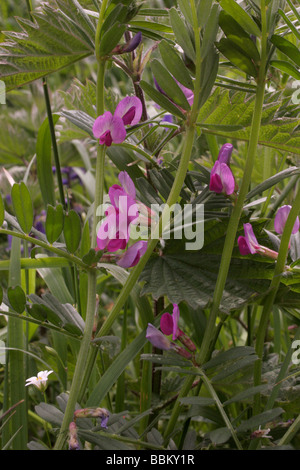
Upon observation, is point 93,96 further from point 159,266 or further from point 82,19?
point 159,266

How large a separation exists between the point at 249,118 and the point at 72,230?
0.85 ft

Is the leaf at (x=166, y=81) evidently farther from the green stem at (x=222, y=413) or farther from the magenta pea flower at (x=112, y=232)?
the green stem at (x=222, y=413)

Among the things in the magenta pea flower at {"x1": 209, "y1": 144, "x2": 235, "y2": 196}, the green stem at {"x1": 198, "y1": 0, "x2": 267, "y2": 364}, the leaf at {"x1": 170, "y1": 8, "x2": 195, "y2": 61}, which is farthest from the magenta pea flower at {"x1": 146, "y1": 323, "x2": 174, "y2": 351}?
the leaf at {"x1": 170, "y1": 8, "x2": 195, "y2": 61}

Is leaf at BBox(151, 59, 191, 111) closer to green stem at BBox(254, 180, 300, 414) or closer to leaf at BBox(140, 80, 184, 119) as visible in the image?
leaf at BBox(140, 80, 184, 119)

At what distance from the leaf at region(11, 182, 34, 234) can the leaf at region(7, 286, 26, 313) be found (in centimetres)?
6

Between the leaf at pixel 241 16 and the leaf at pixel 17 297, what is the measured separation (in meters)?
0.35

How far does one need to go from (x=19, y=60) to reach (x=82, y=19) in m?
0.09

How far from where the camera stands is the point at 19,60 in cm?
65

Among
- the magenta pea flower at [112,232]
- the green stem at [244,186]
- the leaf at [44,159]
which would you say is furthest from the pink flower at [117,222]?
the leaf at [44,159]

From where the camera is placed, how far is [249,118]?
2.18ft

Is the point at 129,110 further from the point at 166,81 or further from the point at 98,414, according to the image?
the point at 98,414

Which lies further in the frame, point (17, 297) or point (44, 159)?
point (44, 159)

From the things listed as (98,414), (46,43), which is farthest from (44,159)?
(98,414)
